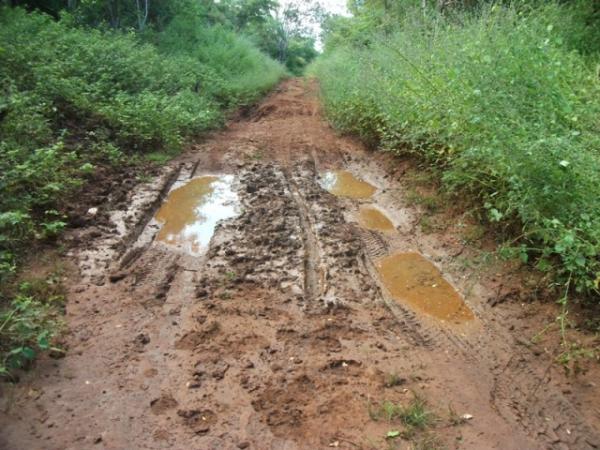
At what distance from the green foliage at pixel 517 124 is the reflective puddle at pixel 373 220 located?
0.78 meters

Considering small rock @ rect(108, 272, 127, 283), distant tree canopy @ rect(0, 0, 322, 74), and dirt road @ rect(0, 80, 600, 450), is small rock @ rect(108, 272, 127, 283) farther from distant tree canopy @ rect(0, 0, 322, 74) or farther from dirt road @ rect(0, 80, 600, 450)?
distant tree canopy @ rect(0, 0, 322, 74)

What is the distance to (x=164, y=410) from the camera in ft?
8.39

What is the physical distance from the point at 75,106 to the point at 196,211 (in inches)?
112

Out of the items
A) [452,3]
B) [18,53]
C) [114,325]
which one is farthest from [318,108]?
[114,325]

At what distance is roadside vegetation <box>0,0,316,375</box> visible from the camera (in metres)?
3.36

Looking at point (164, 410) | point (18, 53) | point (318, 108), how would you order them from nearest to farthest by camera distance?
point (164, 410)
point (18, 53)
point (318, 108)

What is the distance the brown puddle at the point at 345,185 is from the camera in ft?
19.3

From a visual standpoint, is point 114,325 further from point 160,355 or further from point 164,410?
point 164,410

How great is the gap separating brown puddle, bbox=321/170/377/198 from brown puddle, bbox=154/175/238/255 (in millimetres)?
1360

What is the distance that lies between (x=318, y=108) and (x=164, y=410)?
966 cm

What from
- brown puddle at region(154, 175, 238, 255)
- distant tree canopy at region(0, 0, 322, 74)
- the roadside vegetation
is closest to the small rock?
the roadside vegetation

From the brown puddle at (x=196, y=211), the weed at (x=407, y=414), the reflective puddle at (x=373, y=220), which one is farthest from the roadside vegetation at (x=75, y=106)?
the reflective puddle at (x=373, y=220)

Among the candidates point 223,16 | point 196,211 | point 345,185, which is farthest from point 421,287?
point 223,16

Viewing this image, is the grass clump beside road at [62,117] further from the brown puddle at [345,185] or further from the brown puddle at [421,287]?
the brown puddle at [421,287]
